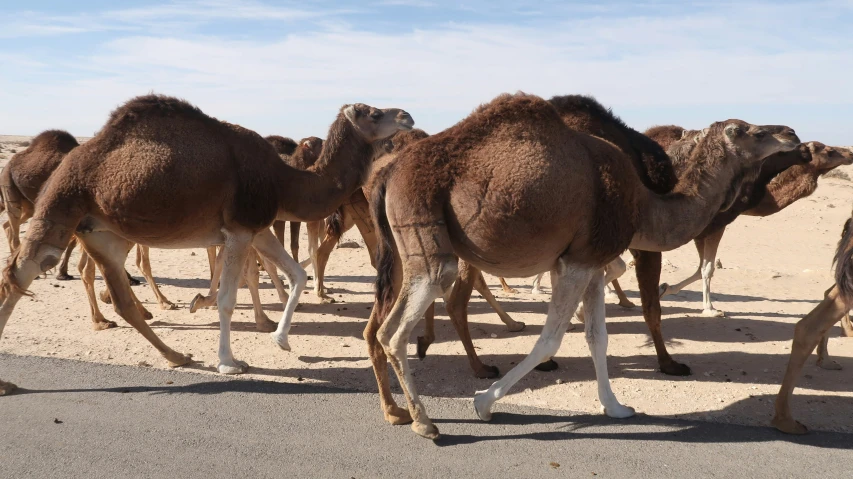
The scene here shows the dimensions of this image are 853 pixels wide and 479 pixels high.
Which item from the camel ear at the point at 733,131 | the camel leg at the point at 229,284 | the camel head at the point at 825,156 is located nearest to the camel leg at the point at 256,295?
the camel leg at the point at 229,284

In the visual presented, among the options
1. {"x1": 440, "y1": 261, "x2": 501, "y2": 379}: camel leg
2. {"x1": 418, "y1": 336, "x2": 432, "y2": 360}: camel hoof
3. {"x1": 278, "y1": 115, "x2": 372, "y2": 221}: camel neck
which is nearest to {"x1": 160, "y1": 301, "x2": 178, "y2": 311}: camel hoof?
{"x1": 278, "y1": 115, "x2": 372, "y2": 221}: camel neck

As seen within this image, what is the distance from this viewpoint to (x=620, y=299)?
32.3ft

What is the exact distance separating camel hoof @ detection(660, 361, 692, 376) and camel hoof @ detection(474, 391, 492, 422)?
2091 mm

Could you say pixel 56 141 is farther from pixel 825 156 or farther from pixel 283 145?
pixel 825 156

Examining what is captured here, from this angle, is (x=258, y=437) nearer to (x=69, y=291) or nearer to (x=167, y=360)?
(x=167, y=360)

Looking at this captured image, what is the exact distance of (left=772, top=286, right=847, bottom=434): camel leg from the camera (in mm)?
5266

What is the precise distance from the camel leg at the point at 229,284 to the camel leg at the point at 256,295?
59.2 inches

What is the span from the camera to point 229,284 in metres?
7.13

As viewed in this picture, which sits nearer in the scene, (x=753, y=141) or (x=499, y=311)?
(x=753, y=141)

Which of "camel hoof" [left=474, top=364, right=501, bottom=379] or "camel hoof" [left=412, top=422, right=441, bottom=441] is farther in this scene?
"camel hoof" [left=474, top=364, right=501, bottom=379]

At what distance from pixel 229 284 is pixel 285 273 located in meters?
0.67

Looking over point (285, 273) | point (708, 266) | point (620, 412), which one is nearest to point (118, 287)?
point (285, 273)

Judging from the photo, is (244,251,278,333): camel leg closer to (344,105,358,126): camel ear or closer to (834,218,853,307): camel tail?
(344,105,358,126): camel ear

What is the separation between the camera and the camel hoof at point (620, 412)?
580 cm
